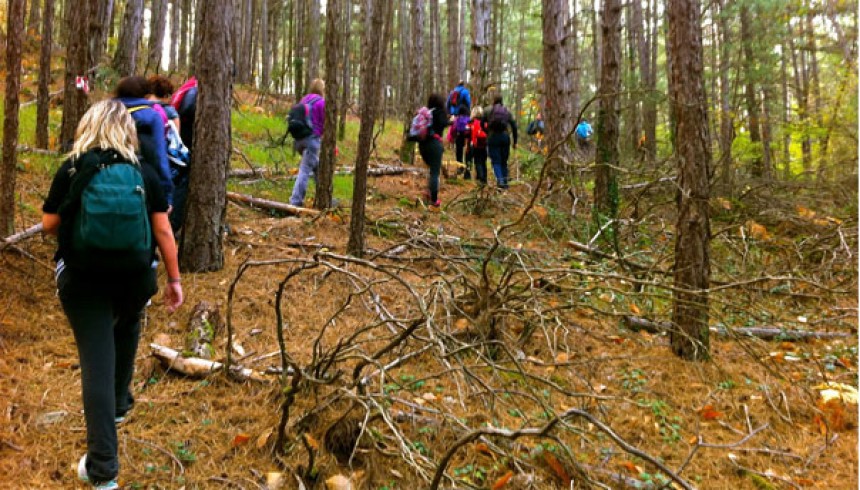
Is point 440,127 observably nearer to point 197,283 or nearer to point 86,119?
point 197,283

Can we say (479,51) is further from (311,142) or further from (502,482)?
(502,482)

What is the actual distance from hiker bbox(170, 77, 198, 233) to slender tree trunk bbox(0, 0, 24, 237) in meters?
1.38

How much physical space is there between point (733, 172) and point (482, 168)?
4.64 m

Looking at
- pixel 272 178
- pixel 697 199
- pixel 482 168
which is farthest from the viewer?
pixel 482 168

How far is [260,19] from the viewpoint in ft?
89.4

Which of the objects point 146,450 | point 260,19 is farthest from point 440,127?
point 260,19

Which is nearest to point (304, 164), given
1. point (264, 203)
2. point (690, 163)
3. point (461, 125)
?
point (264, 203)

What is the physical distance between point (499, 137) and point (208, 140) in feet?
21.4

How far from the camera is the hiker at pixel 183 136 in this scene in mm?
6207

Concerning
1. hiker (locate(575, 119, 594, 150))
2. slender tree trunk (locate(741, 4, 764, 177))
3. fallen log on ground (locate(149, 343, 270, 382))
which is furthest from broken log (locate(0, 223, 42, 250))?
slender tree trunk (locate(741, 4, 764, 177))

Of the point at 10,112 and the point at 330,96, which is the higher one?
the point at 330,96

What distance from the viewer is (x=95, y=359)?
287 centimetres

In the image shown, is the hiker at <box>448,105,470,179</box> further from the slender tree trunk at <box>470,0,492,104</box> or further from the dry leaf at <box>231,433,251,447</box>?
the dry leaf at <box>231,433,251,447</box>

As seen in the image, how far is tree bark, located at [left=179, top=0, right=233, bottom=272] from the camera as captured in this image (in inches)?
233
